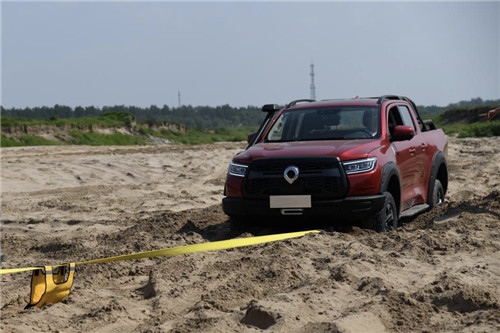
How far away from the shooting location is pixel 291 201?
812 cm

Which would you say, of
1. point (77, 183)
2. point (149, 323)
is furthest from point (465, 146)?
point (149, 323)

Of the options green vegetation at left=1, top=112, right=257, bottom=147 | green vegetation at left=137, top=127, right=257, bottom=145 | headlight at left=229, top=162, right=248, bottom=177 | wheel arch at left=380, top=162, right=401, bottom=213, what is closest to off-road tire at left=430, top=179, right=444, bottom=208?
wheel arch at left=380, top=162, right=401, bottom=213

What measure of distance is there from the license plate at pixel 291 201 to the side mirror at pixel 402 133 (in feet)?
5.10

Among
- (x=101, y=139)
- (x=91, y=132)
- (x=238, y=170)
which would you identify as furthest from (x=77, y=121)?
(x=238, y=170)

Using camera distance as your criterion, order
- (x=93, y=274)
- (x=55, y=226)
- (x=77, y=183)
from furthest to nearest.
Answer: (x=77, y=183), (x=55, y=226), (x=93, y=274)

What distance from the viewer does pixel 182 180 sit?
1722 cm

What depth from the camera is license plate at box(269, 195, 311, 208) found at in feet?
26.5

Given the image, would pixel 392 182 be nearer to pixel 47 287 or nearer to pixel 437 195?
pixel 437 195

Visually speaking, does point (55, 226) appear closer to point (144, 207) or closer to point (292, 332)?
point (144, 207)

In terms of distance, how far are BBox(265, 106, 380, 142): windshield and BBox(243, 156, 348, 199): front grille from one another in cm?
99

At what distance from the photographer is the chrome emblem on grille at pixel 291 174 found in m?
8.10

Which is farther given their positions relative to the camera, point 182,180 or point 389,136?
point 182,180

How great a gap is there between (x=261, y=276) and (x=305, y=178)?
6.45 feet

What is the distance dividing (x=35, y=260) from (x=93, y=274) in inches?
68.4
